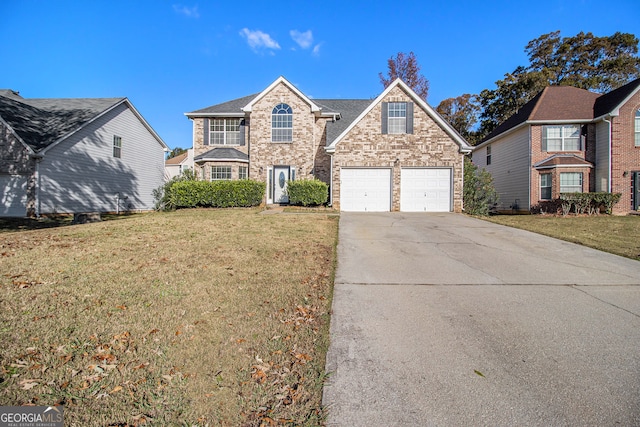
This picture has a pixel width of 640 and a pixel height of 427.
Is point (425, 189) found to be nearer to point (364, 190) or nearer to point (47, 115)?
point (364, 190)

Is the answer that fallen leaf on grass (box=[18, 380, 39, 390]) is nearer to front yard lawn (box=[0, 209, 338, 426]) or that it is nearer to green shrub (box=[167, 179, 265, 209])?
front yard lawn (box=[0, 209, 338, 426])

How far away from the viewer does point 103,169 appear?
18.2m

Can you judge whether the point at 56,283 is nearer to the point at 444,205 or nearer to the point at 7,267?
the point at 7,267

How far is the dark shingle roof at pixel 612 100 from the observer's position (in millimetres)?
17484

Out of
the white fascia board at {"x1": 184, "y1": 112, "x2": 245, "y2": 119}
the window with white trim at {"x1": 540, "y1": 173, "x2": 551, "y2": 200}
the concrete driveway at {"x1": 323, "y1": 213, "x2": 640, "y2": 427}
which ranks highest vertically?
the white fascia board at {"x1": 184, "y1": 112, "x2": 245, "y2": 119}

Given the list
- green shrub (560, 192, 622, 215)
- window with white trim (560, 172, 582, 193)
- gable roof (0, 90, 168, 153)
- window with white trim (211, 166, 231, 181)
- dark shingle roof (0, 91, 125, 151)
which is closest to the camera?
gable roof (0, 90, 168, 153)

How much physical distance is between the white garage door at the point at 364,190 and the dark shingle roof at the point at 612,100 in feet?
42.8

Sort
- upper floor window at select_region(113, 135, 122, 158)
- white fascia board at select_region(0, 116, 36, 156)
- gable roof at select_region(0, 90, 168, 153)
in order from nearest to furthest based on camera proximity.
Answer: white fascia board at select_region(0, 116, 36, 156)
gable roof at select_region(0, 90, 168, 153)
upper floor window at select_region(113, 135, 122, 158)

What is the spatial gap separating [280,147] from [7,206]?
1325 cm

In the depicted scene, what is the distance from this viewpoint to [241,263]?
5926 mm

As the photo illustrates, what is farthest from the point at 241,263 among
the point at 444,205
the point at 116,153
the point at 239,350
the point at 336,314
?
the point at 116,153

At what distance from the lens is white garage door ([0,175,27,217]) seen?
48.9 feet

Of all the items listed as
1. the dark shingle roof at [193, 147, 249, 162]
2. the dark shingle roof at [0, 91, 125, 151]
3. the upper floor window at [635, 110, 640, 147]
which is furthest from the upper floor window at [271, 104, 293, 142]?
the upper floor window at [635, 110, 640, 147]

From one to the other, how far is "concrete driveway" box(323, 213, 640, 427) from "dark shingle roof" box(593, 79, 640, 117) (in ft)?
53.3
